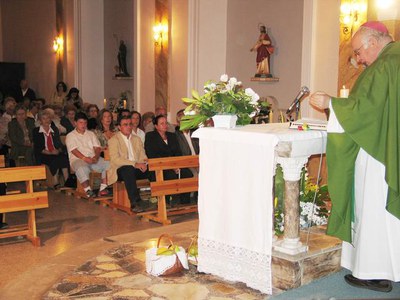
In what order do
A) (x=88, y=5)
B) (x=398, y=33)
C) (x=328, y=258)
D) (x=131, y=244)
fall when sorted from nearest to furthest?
(x=328, y=258), (x=131, y=244), (x=398, y=33), (x=88, y=5)

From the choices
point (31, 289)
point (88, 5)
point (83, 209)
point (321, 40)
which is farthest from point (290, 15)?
point (88, 5)

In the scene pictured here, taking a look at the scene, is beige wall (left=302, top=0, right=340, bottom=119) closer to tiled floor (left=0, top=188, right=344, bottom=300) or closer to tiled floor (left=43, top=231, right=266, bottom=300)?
tiled floor (left=0, top=188, right=344, bottom=300)

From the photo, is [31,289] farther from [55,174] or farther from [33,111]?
[33,111]

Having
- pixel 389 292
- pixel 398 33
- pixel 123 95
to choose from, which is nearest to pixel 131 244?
pixel 389 292

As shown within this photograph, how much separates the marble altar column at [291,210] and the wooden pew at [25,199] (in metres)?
2.83

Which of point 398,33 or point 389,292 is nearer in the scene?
point 389,292

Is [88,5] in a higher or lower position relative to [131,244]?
higher

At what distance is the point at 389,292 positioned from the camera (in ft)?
13.2

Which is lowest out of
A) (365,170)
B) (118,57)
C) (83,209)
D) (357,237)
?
(83,209)

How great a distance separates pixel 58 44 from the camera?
15562 mm

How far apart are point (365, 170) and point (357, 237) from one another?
1.46 ft

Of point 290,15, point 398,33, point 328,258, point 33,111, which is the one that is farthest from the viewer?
point 33,111

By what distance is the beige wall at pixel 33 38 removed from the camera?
16.7 m

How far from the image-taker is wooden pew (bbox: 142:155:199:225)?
273 inches
